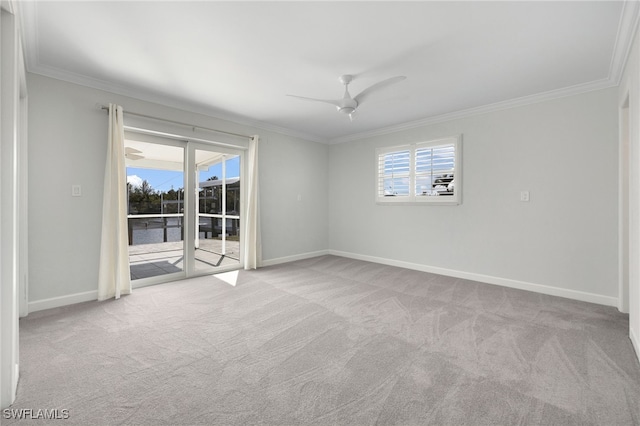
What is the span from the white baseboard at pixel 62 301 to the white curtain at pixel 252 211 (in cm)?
211

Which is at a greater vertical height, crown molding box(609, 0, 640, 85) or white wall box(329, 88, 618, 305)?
crown molding box(609, 0, 640, 85)

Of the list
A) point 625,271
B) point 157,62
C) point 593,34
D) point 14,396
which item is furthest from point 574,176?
point 14,396

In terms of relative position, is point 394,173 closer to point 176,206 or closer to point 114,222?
point 176,206

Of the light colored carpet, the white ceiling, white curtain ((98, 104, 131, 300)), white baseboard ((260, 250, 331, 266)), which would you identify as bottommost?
the light colored carpet

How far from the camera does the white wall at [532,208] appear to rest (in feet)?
10.9

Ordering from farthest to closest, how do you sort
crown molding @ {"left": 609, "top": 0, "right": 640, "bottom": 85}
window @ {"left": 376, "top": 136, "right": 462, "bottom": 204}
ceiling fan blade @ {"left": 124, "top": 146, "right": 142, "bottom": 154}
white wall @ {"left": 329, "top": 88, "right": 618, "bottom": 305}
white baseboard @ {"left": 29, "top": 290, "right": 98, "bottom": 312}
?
window @ {"left": 376, "top": 136, "right": 462, "bottom": 204}, ceiling fan blade @ {"left": 124, "top": 146, "right": 142, "bottom": 154}, white wall @ {"left": 329, "top": 88, "right": 618, "bottom": 305}, white baseboard @ {"left": 29, "top": 290, "right": 98, "bottom": 312}, crown molding @ {"left": 609, "top": 0, "right": 640, "bottom": 85}

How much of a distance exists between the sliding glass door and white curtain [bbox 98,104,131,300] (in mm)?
336

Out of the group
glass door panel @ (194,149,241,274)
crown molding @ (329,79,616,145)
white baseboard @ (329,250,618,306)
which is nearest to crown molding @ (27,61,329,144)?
glass door panel @ (194,149,241,274)

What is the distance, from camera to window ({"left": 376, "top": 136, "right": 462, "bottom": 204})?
177 inches

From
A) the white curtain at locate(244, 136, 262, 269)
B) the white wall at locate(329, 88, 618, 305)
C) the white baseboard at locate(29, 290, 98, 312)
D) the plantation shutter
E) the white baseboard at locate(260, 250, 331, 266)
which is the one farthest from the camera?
the white baseboard at locate(260, 250, 331, 266)

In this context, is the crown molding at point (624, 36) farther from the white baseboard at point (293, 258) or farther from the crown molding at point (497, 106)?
the white baseboard at point (293, 258)

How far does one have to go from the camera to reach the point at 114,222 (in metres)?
3.41

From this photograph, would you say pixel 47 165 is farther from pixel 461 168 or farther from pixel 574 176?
pixel 574 176

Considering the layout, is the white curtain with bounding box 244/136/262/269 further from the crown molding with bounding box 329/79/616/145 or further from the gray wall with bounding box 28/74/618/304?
the crown molding with bounding box 329/79/616/145
